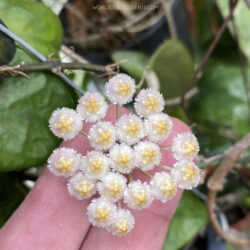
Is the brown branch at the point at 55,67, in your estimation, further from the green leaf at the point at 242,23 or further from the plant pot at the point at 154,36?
the plant pot at the point at 154,36

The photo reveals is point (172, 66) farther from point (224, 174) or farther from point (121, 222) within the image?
point (121, 222)

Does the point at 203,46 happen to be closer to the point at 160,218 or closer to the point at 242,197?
the point at 242,197

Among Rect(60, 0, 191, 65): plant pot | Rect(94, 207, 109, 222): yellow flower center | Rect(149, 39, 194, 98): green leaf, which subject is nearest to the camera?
Rect(94, 207, 109, 222): yellow flower center

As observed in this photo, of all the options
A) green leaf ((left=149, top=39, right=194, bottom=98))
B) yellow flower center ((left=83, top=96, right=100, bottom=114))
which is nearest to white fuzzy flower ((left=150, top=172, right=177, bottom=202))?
yellow flower center ((left=83, top=96, right=100, bottom=114))

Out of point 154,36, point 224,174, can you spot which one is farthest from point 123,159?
point 154,36

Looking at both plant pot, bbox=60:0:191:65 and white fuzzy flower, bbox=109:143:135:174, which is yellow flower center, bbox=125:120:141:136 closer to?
white fuzzy flower, bbox=109:143:135:174

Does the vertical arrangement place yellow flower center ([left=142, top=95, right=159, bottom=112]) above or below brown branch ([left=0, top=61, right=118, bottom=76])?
below
